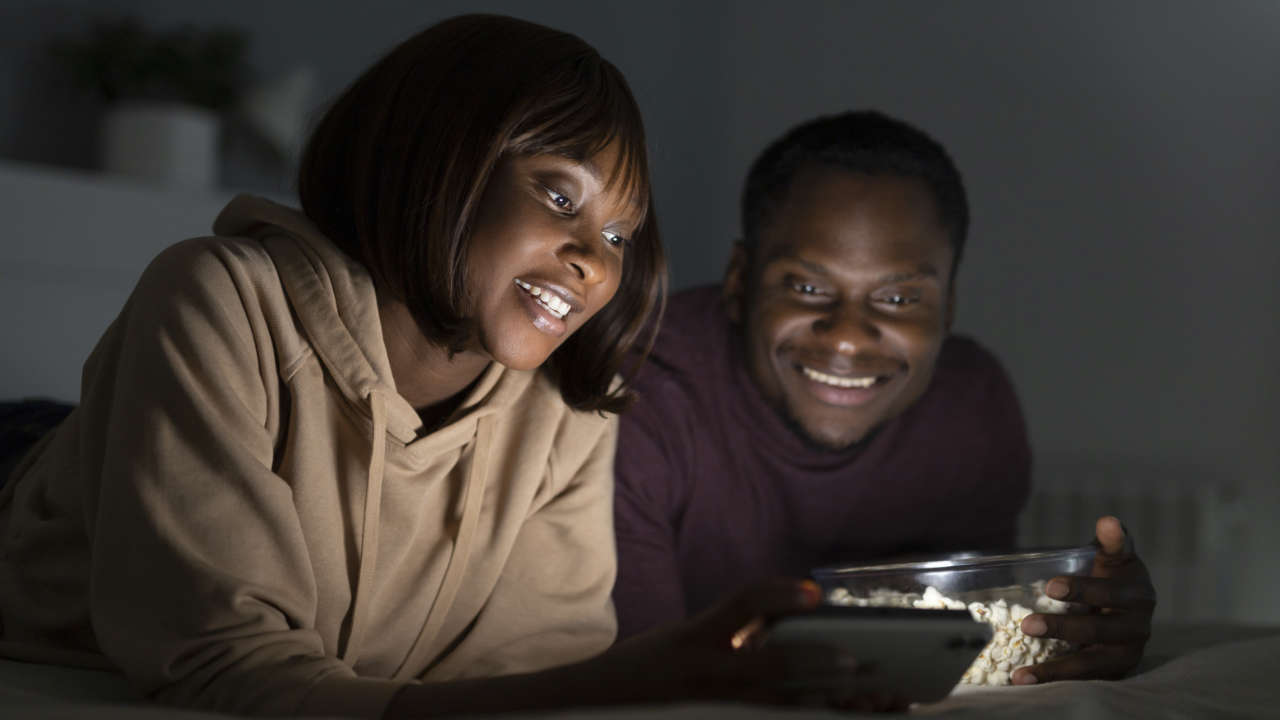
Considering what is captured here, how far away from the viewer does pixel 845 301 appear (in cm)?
114

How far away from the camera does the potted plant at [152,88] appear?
2.10m

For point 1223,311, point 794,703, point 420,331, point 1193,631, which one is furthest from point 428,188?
point 1223,311

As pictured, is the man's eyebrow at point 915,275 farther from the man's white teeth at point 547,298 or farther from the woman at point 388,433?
the man's white teeth at point 547,298

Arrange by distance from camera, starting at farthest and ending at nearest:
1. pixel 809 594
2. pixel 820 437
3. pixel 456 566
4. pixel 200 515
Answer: pixel 820 437
pixel 456 566
pixel 200 515
pixel 809 594

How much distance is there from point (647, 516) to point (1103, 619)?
0.47 m

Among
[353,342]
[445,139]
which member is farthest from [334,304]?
[445,139]

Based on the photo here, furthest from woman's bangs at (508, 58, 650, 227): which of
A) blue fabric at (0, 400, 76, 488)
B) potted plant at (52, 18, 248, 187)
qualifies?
potted plant at (52, 18, 248, 187)

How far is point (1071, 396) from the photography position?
1301 mm

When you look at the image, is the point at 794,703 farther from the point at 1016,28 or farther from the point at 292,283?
the point at 1016,28

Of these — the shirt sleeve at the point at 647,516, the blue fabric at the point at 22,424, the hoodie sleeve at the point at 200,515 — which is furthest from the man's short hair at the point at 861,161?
the blue fabric at the point at 22,424

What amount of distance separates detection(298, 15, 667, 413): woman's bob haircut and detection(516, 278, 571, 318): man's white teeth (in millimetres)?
52

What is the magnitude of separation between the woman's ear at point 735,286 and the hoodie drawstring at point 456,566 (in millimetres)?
382

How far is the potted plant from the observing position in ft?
6.89

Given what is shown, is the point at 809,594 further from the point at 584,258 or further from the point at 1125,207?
the point at 1125,207
